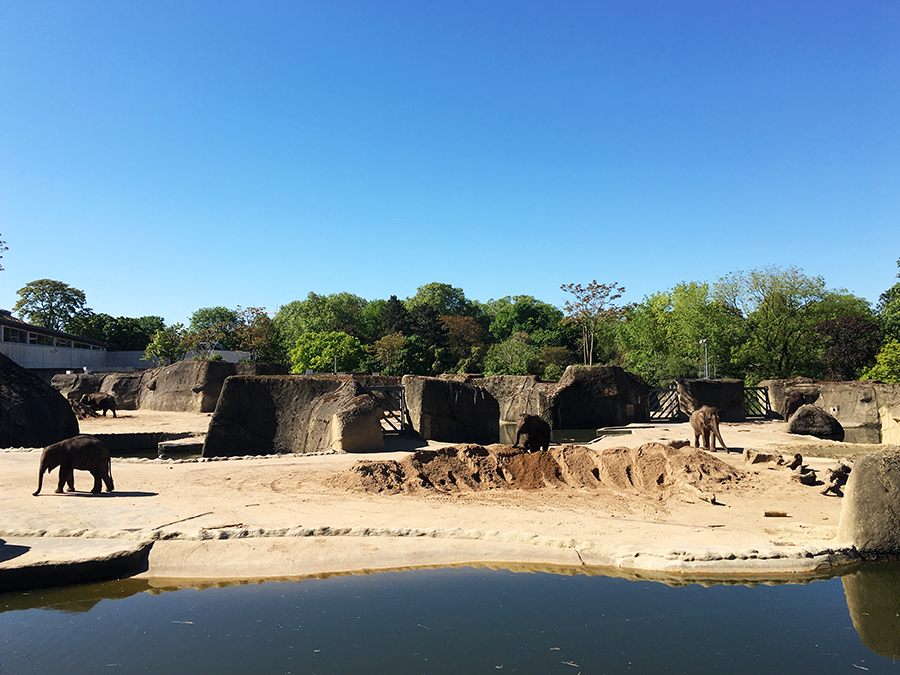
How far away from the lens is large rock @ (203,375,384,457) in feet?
52.0

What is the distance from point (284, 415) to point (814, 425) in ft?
57.9

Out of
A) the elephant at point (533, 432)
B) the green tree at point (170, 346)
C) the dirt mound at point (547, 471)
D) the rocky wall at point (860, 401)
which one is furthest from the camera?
the green tree at point (170, 346)

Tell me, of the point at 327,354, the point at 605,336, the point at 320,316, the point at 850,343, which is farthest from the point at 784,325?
the point at 320,316

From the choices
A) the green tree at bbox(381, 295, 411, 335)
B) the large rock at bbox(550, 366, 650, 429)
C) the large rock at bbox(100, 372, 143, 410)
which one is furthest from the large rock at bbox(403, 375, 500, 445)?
the green tree at bbox(381, 295, 411, 335)

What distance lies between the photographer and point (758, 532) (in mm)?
8242

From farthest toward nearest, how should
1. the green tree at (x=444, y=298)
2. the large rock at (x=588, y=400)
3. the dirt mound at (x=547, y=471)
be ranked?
the green tree at (x=444, y=298)
the large rock at (x=588, y=400)
the dirt mound at (x=547, y=471)

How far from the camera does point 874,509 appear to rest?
7348 millimetres

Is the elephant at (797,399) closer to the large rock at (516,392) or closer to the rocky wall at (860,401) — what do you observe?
the rocky wall at (860,401)

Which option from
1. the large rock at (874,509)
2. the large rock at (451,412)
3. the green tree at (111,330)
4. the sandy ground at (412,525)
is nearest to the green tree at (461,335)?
the green tree at (111,330)

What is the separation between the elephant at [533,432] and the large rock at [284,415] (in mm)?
4021

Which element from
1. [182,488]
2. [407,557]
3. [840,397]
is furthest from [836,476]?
[840,397]

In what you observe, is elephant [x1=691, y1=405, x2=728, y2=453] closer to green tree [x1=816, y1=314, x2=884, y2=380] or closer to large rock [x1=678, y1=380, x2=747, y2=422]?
large rock [x1=678, y1=380, x2=747, y2=422]

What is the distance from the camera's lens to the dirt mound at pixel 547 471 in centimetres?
1100

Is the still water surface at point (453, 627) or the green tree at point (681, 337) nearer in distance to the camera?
the still water surface at point (453, 627)
